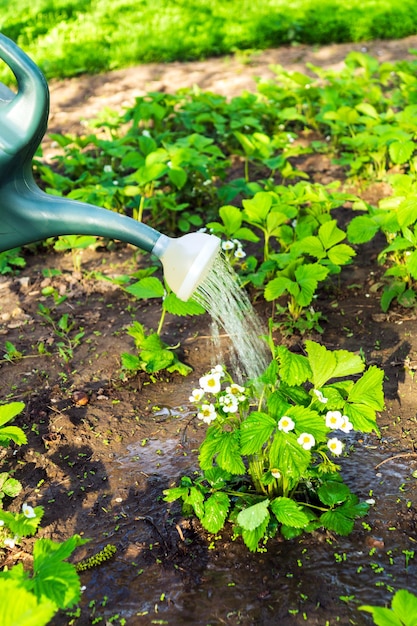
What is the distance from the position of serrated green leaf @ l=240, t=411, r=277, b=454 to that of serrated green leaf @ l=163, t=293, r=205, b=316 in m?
0.63

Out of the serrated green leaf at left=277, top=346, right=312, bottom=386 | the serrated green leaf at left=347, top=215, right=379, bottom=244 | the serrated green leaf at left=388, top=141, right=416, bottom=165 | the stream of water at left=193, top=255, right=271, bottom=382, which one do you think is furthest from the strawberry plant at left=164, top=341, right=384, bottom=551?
the serrated green leaf at left=388, top=141, right=416, bottom=165

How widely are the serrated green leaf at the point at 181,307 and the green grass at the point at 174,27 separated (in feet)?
11.9

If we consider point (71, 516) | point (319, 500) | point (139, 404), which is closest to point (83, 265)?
point (139, 404)

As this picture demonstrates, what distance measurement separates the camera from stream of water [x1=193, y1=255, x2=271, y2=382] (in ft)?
7.29

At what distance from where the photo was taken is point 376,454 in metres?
2.37

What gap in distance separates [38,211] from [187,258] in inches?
15.6

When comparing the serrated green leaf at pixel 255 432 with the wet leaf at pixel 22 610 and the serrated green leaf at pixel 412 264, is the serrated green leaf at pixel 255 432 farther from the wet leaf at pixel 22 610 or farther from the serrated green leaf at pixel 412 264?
the serrated green leaf at pixel 412 264

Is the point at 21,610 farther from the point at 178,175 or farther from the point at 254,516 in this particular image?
the point at 178,175

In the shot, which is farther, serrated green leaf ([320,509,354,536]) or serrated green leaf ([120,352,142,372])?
serrated green leaf ([120,352,142,372])

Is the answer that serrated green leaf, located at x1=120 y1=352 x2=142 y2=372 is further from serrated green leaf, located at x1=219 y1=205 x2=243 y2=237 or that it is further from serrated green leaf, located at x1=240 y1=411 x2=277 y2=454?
serrated green leaf, located at x1=240 y1=411 x2=277 y2=454

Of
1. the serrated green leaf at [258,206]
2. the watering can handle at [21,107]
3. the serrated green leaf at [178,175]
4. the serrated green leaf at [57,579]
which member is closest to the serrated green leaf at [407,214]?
the serrated green leaf at [258,206]

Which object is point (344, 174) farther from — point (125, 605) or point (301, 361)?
point (125, 605)

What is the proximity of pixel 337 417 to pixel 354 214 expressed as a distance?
6.71 ft

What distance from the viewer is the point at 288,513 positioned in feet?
6.42
